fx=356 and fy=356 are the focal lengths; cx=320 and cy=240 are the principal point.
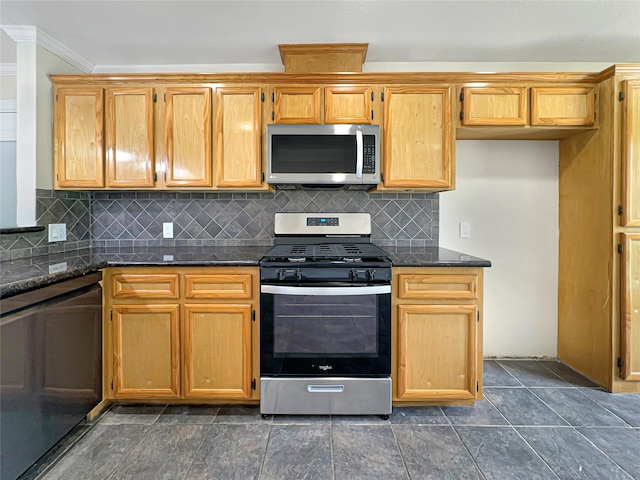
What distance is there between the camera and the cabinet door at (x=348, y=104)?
235 cm

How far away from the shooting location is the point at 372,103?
7.71 ft

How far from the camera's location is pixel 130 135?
7.79ft

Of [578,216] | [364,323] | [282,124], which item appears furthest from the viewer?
[578,216]

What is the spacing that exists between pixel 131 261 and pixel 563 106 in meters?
2.88

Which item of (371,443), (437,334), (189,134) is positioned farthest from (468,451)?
(189,134)

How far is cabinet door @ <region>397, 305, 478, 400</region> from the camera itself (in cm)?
205

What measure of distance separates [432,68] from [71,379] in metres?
3.07

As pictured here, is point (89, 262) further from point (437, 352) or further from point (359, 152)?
point (437, 352)

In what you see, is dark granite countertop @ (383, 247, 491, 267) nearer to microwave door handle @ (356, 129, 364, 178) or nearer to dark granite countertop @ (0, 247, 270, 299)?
microwave door handle @ (356, 129, 364, 178)

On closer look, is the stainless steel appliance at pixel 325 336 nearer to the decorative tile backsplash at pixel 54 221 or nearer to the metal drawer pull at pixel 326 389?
the metal drawer pull at pixel 326 389

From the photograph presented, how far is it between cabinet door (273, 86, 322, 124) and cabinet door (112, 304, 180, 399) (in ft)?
4.54

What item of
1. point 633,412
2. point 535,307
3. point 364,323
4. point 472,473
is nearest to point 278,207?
point 364,323

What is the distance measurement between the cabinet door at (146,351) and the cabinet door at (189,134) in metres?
0.88

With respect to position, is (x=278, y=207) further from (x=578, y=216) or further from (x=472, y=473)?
(x=578, y=216)
